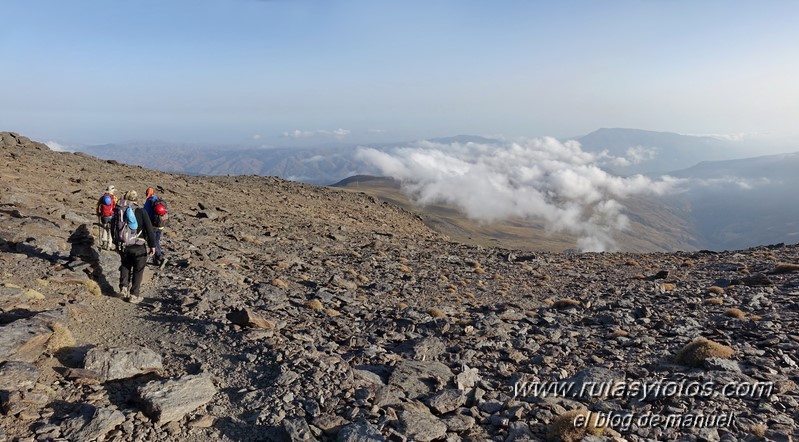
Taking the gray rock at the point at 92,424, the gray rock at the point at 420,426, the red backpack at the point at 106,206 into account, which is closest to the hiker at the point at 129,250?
the red backpack at the point at 106,206

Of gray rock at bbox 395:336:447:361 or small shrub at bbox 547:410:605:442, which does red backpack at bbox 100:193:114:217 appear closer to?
gray rock at bbox 395:336:447:361

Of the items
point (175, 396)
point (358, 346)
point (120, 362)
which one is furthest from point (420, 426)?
point (120, 362)

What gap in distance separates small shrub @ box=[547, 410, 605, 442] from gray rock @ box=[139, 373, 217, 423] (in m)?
6.52

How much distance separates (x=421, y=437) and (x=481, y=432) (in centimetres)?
124

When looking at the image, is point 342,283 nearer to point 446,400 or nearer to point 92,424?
point 446,400

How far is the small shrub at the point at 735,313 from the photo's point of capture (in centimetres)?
1540

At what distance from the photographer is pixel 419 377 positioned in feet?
33.9

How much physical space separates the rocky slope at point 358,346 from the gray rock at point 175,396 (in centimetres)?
3

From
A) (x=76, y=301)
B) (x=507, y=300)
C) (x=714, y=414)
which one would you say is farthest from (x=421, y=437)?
(x=507, y=300)

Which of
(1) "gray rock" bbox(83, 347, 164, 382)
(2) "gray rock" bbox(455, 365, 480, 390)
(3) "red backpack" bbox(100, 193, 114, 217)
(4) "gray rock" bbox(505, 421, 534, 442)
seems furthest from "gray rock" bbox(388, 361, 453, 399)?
(3) "red backpack" bbox(100, 193, 114, 217)

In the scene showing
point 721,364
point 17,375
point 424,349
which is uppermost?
point 17,375

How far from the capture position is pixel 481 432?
837 cm

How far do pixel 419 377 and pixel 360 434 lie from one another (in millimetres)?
2862

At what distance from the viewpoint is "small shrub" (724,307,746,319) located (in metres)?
15.4
